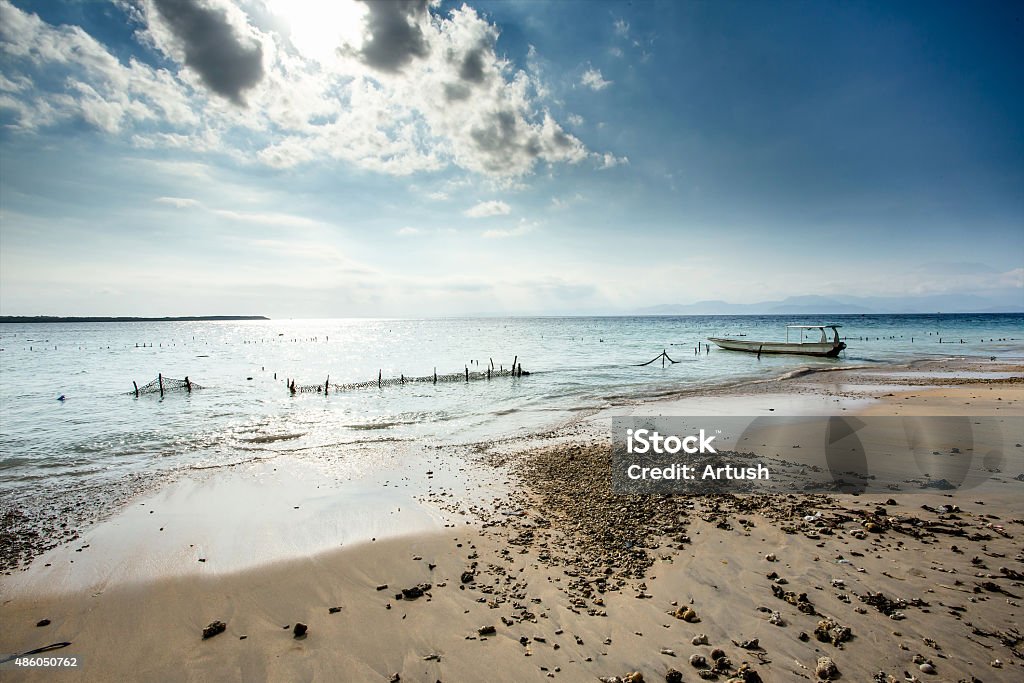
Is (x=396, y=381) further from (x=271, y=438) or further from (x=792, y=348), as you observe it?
(x=792, y=348)

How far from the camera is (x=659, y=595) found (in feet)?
21.9

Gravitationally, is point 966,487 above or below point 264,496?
above

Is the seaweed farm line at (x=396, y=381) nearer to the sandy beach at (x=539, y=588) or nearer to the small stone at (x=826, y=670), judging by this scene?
the sandy beach at (x=539, y=588)

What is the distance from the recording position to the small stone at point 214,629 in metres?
6.40

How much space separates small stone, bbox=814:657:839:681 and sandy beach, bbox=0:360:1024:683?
0.02m

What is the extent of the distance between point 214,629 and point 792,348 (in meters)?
58.3

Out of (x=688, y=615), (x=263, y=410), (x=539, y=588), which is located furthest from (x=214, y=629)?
(x=263, y=410)

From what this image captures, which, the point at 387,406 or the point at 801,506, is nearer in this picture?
the point at 801,506

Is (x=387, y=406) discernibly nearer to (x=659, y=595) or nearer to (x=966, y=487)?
(x=659, y=595)

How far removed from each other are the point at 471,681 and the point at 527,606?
1.41 metres

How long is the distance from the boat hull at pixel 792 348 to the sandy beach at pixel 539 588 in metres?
41.8

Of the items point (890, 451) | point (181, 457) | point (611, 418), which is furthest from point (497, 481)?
point (181, 457)

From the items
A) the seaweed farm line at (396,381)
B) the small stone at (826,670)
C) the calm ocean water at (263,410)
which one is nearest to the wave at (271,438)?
the calm ocean water at (263,410)

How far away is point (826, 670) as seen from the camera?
5.00 metres
